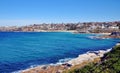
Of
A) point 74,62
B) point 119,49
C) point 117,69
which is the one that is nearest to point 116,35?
point 74,62

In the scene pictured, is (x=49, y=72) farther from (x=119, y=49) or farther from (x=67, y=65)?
(x=119, y=49)

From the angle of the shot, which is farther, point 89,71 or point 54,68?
point 54,68

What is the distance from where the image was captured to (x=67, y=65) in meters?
40.0

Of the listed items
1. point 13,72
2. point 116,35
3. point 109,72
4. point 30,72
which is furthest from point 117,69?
point 116,35

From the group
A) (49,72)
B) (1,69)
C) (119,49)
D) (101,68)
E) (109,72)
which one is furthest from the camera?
(1,69)

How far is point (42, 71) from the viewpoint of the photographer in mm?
38781

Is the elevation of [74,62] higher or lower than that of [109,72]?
lower

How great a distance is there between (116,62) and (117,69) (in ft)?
4.88

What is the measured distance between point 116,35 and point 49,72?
4666 inches

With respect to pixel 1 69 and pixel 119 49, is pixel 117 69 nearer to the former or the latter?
pixel 119 49

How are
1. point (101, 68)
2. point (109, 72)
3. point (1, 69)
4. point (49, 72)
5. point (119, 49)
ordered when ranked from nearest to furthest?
point (109, 72), point (101, 68), point (119, 49), point (49, 72), point (1, 69)

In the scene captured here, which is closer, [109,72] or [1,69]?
[109,72]

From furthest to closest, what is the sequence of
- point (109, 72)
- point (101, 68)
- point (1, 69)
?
point (1, 69), point (101, 68), point (109, 72)

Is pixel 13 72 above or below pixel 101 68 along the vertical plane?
below
